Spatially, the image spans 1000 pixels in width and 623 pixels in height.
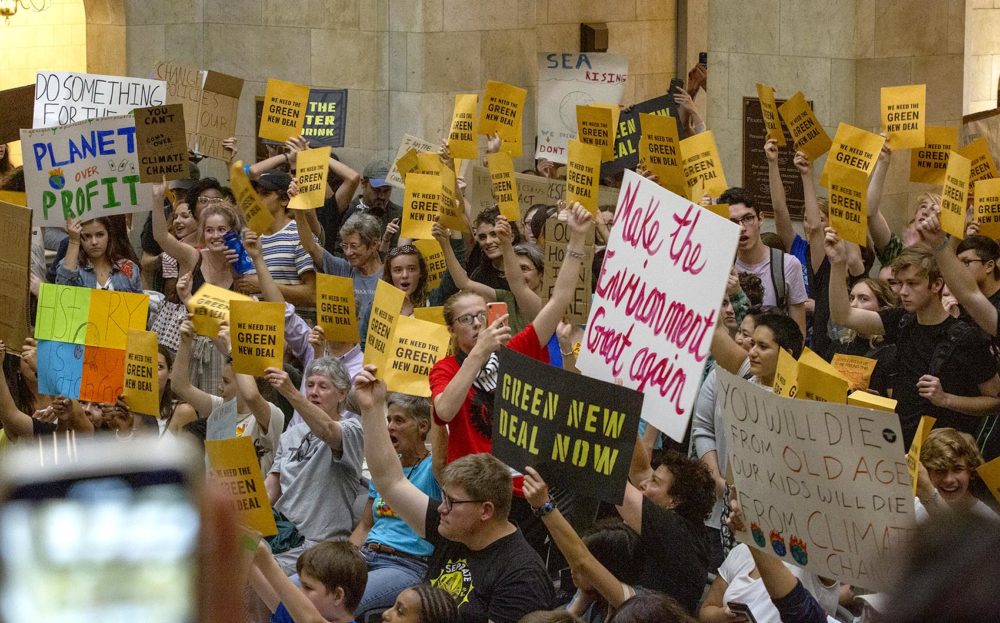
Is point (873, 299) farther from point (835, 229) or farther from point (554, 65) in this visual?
point (554, 65)

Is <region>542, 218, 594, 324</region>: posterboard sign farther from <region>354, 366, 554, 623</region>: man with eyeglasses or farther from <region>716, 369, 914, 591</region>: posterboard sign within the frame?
<region>716, 369, 914, 591</region>: posterboard sign

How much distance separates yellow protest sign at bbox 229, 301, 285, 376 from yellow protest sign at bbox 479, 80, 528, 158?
453 cm

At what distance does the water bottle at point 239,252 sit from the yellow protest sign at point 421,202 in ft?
3.23

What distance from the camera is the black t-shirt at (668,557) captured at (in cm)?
485

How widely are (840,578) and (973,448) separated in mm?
1389

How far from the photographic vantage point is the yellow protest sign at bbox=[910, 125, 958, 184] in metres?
9.42

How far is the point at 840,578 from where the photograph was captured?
153 inches

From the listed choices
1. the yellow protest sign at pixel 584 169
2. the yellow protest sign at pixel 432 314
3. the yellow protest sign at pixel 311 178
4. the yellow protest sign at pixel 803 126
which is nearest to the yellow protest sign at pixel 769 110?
the yellow protest sign at pixel 803 126

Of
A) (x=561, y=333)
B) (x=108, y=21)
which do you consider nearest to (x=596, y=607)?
(x=561, y=333)

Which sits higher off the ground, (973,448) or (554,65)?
(554,65)

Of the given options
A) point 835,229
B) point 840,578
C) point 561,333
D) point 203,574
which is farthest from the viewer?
point 835,229

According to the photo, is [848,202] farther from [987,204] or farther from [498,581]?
[498,581]

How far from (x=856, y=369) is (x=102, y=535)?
6.22 m

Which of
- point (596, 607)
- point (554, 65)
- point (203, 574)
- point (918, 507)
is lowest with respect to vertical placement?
point (596, 607)
